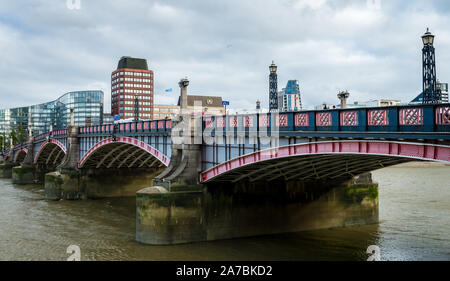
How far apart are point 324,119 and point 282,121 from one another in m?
2.75

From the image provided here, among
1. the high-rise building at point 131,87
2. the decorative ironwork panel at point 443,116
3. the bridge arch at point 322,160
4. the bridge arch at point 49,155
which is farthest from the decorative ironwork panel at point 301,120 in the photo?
the high-rise building at point 131,87

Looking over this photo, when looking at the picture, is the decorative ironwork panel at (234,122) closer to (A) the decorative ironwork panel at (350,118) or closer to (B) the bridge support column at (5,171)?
(A) the decorative ironwork panel at (350,118)

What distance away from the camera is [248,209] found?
86.4ft

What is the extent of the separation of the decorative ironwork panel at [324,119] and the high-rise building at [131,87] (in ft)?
449

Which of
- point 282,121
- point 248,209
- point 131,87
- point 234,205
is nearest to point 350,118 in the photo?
point 282,121

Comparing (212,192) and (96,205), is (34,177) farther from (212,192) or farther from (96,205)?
(212,192)

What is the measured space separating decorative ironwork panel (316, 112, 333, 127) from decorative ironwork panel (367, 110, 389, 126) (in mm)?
1862

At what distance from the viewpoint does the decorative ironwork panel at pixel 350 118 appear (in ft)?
51.2

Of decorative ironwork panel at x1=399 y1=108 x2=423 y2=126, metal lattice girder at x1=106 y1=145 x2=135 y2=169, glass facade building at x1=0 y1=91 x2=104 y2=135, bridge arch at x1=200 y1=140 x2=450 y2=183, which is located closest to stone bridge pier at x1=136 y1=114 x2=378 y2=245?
bridge arch at x1=200 y1=140 x2=450 y2=183

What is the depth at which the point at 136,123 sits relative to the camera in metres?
36.2

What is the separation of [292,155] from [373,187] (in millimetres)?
Result: 14022

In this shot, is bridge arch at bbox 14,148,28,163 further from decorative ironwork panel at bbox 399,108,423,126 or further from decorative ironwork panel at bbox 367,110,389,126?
decorative ironwork panel at bbox 399,108,423,126
